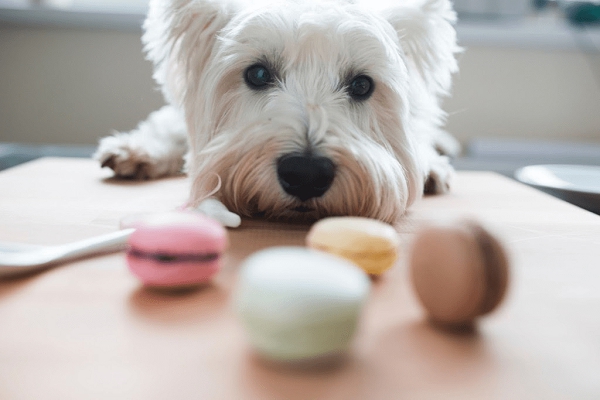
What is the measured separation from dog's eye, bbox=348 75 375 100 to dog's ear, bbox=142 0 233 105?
1.07 feet

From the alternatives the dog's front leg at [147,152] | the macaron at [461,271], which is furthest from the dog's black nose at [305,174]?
→ the dog's front leg at [147,152]

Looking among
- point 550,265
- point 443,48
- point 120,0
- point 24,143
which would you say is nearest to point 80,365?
point 550,265

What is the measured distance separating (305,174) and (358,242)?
0.33 metres

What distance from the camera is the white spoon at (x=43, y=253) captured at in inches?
27.0

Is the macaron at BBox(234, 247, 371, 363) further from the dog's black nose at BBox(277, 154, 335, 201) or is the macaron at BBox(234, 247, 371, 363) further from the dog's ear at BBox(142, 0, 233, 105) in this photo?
the dog's ear at BBox(142, 0, 233, 105)

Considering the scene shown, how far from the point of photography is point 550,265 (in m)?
0.83

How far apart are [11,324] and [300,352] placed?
0.31 meters

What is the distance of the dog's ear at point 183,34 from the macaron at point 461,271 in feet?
2.91

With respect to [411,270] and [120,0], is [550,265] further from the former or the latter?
[120,0]

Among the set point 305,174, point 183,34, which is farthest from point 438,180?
point 183,34

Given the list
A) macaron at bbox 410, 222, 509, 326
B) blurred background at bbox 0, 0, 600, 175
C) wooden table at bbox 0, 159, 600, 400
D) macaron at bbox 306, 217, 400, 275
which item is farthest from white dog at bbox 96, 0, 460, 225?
blurred background at bbox 0, 0, 600, 175

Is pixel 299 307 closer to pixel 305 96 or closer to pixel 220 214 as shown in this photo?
pixel 220 214

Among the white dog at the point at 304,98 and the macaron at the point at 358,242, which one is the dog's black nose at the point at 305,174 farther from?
the macaron at the point at 358,242

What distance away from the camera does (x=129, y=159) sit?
1521 mm
